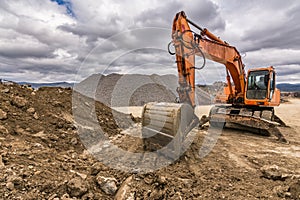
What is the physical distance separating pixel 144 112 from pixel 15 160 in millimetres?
2901

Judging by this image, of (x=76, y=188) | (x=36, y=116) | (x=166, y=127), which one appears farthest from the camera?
(x=36, y=116)

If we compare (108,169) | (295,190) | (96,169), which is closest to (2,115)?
(96,169)

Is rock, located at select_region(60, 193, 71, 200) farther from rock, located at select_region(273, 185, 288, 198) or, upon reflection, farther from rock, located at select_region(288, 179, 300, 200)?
rock, located at select_region(288, 179, 300, 200)

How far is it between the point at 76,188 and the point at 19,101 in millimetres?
4311

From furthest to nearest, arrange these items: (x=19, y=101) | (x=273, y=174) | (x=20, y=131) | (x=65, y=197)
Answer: (x=19, y=101)
(x=20, y=131)
(x=273, y=174)
(x=65, y=197)

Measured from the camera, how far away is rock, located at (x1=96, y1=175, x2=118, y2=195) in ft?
9.70

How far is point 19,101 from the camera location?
599 cm

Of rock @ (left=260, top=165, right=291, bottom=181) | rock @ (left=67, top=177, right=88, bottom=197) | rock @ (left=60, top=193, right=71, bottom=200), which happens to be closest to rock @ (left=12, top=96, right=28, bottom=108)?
rock @ (left=67, top=177, right=88, bottom=197)

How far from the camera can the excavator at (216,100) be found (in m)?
4.50

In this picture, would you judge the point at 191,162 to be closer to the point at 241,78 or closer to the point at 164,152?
the point at 164,152

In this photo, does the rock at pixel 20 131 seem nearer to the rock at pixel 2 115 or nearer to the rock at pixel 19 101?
the rock at pixel 2 115

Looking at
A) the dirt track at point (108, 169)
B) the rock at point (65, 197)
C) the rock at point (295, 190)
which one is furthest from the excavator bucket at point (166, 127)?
the rock at point (65, 197)

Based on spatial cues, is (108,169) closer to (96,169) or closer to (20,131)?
(96,169)

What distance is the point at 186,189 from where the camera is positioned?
126 inches
